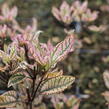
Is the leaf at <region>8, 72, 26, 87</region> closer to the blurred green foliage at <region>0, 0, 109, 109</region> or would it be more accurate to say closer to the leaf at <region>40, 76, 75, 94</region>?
the leaf at <region>40, 76, 75, 94</region>

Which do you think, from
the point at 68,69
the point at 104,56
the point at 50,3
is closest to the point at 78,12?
the point at 68,69

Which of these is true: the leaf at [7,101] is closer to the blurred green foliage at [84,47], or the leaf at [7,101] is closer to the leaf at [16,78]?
the leaf at [16,78]

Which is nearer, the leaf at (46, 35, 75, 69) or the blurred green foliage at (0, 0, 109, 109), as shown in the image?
the leaf at (46, 35, 75, 69)

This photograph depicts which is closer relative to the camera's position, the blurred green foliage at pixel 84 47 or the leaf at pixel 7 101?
the leaf at pixel 7 101

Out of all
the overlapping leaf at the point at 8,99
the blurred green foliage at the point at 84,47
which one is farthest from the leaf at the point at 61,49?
the blurred green foliage at the point at 84,47

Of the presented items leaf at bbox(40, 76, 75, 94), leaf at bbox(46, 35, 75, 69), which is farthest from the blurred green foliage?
leaf at bbox(46, 35, 75, 69)

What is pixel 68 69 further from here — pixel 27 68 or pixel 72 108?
pixel 27 68
